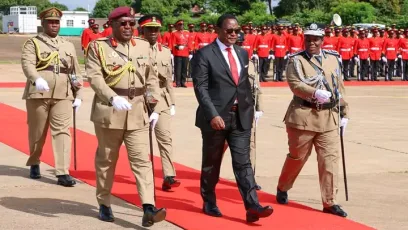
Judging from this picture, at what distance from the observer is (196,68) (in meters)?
7.70

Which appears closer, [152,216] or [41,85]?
[152,216]

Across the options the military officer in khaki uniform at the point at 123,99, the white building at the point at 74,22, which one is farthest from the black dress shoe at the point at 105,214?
the white building at the point at 74,22

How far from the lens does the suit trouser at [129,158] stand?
737 centimetres

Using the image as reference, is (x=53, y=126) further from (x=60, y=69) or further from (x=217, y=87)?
(x=217, y=87)

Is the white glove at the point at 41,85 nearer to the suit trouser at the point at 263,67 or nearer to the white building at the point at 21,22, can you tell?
the suit trouser at the point at 263,67

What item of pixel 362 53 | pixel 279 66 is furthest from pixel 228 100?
pixel 362 53

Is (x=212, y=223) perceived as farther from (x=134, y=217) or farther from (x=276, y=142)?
(x=276, y=142)

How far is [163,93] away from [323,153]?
2.20m

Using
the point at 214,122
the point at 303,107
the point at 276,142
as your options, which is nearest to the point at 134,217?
the point at 214,122

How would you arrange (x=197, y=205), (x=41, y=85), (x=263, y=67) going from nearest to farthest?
(x=197, y=205)
(x=41, y=85)
(x=263, y=67)

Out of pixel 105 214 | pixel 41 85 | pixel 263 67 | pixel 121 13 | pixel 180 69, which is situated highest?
pixel 121 13

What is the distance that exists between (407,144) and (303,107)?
545 cm

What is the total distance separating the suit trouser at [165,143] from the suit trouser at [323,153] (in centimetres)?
156

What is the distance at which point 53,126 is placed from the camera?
9.55 m
